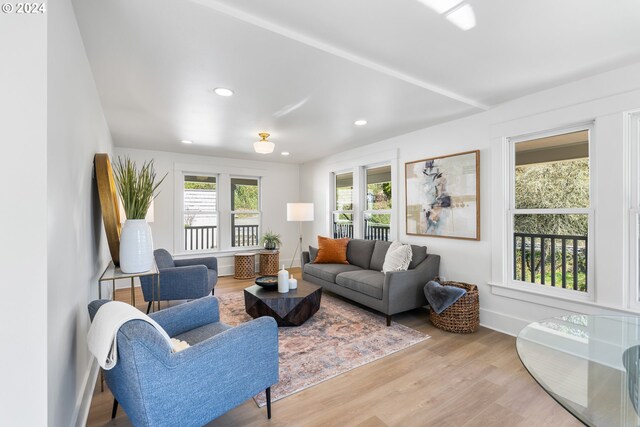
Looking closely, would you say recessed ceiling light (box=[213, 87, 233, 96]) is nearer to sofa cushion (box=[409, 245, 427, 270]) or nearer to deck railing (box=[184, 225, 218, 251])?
sofa cushion (box=[409, 245, 427, 270])

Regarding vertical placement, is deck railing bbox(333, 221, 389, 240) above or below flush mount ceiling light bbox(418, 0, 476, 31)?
below

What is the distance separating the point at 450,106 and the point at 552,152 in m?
1.07

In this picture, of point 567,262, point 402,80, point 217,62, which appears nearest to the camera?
point 217,62

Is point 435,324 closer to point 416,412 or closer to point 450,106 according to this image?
point 416,412

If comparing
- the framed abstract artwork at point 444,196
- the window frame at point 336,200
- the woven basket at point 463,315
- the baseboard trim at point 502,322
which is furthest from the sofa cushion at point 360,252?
the baseboard trim at point 502,322

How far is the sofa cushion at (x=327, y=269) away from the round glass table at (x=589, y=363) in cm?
262

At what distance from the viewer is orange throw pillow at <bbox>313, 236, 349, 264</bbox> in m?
4.70

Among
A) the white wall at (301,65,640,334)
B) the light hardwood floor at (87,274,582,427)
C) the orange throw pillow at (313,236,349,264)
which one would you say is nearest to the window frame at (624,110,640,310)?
the white wall at (301,65,640,334)

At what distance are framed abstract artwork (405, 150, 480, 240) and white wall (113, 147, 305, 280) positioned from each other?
10.3ft

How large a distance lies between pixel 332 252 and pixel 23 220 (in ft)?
12.8

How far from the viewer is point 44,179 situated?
45.1 inches

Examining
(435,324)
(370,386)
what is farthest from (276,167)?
(370,386)

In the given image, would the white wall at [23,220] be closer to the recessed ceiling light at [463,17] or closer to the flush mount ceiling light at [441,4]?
the flush mount ceiling light at [441,4]

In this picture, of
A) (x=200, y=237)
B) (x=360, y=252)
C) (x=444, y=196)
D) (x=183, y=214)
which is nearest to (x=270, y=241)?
(x=200, y=237)
